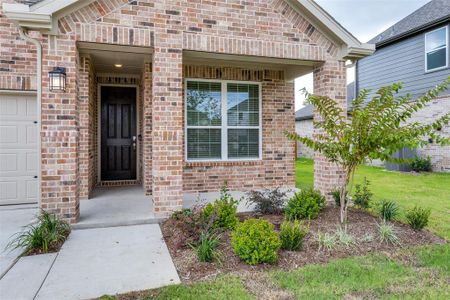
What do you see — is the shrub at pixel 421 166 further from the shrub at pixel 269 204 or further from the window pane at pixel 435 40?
the shrub at pixel 269 204

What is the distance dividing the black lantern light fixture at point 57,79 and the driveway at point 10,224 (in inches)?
86.6

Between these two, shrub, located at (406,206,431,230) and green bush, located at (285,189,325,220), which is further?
green bush, located at (285,189,325,220)

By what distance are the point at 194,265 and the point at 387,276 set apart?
2059 millimetres

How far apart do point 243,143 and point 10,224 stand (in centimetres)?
501

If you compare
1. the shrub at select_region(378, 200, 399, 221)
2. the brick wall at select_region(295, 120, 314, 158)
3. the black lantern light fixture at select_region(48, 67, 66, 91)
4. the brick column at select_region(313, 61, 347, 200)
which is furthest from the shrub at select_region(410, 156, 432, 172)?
the black lantern light fixture at select_region(48, 67, 66, 91)

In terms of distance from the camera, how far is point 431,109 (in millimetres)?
11875

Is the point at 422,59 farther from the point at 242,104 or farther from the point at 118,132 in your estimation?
the point at 118,132

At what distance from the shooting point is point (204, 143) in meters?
7.28

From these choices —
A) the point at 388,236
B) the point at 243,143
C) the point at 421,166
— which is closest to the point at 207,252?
the point at 388,236

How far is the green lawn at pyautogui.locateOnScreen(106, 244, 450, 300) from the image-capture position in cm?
274

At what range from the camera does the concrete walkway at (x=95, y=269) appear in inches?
111

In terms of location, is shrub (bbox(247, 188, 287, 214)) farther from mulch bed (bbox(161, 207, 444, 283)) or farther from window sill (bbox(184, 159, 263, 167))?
window sill (bbox(184, 159, 263, 167))

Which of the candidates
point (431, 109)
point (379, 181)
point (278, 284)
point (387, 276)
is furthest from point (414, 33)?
point (278, 284)

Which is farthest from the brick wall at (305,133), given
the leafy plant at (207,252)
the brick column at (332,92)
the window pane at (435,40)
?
the leafy plant at (207,252)
